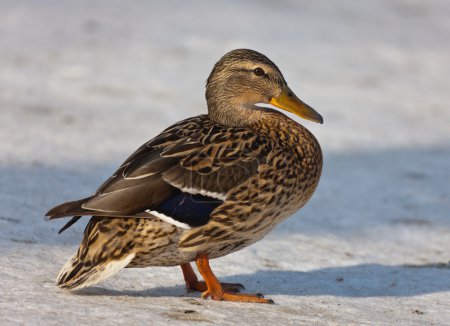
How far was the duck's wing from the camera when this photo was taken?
462 cm

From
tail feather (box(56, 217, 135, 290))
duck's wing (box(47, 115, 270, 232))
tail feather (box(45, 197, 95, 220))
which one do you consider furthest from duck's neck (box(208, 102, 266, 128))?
tail feather (box(45, 197, 95, 220))

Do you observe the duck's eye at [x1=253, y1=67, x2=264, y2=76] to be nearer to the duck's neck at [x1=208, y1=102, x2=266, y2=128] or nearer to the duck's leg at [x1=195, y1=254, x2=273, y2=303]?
the duck's neck at [x1=208, y1=102, x2=266, y2=128]

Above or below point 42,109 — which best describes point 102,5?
above

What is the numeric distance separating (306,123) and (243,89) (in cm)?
406

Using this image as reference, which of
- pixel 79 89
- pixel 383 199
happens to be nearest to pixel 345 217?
pixel 383 199

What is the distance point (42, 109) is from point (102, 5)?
3.54m

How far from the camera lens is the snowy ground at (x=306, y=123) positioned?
501cm

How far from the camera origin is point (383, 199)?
781 centimetres

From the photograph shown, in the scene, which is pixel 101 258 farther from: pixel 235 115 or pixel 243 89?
pixel 243 89

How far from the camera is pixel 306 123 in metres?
9.59

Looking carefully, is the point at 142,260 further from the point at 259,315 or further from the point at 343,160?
the point at 343,160

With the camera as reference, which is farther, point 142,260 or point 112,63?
point 112,63

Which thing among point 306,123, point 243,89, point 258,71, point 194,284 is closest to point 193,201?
point 194,284

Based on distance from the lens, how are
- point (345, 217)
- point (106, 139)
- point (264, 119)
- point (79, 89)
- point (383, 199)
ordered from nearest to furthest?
point (264, 119)
point (345, 217)
point (383, 199)
point (106, 139)
point (79, 89)
